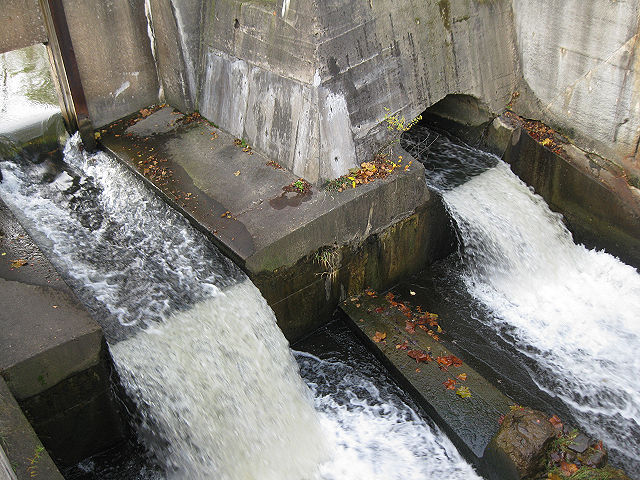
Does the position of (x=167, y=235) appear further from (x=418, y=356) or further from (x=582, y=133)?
(x=582, y=133)

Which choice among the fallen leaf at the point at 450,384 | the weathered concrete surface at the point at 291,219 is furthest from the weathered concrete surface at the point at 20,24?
the fallen leaf at the point at 450,384

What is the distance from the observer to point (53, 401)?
18.8 feet

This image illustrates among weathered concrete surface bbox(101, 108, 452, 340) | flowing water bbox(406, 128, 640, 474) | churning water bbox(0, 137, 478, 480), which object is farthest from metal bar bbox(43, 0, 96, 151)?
flowing water bbox(406, 128, 640, 474)

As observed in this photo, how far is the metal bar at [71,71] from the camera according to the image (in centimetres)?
862

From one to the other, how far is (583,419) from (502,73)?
5842 millimetres

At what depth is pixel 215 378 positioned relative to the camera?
6.43 meters

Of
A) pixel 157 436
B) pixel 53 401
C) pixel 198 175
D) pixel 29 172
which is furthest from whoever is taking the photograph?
pixel 29 172

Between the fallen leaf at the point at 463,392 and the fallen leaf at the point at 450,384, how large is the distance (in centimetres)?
9

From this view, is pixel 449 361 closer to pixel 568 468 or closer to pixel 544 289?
pixel 568 468

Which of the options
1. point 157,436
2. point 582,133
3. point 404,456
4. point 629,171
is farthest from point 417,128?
point 157,436

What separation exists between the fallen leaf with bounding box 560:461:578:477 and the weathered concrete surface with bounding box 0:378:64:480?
15.2 ft

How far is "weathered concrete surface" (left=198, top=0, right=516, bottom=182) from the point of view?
7500 millimetres

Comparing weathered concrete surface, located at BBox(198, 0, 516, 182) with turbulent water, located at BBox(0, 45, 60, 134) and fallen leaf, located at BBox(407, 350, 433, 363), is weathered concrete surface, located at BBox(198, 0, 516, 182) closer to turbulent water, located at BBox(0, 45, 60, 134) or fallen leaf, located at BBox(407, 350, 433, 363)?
fallen leaf, located at BBox(407, 350, 433, 363)

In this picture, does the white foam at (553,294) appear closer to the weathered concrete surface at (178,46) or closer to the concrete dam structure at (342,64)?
the concrete dam structure at (342,64)
